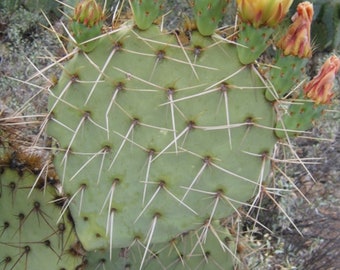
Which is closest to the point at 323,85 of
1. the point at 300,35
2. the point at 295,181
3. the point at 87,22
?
the point at 300,35

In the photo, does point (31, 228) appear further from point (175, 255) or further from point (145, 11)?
point (145, 11)

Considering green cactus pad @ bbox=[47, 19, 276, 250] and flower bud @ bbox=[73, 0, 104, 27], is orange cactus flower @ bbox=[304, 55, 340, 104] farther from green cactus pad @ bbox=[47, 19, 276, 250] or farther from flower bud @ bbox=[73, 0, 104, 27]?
flower bud @ bbox=[73, 0, 104, 27]

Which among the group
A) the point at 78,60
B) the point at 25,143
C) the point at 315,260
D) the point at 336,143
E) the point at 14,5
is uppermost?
the point at 78,60

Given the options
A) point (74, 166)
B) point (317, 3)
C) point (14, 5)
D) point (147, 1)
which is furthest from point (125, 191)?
point (14, 5)

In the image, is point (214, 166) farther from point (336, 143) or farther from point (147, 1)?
point (336, 143)

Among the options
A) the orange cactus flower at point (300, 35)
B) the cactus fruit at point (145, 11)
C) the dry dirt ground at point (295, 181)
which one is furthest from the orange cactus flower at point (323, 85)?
the dry dirt ground at point (295, 181)

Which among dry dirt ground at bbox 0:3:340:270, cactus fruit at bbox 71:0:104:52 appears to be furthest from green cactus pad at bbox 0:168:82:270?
dry dirt ground at bbox 0:3:340:270
